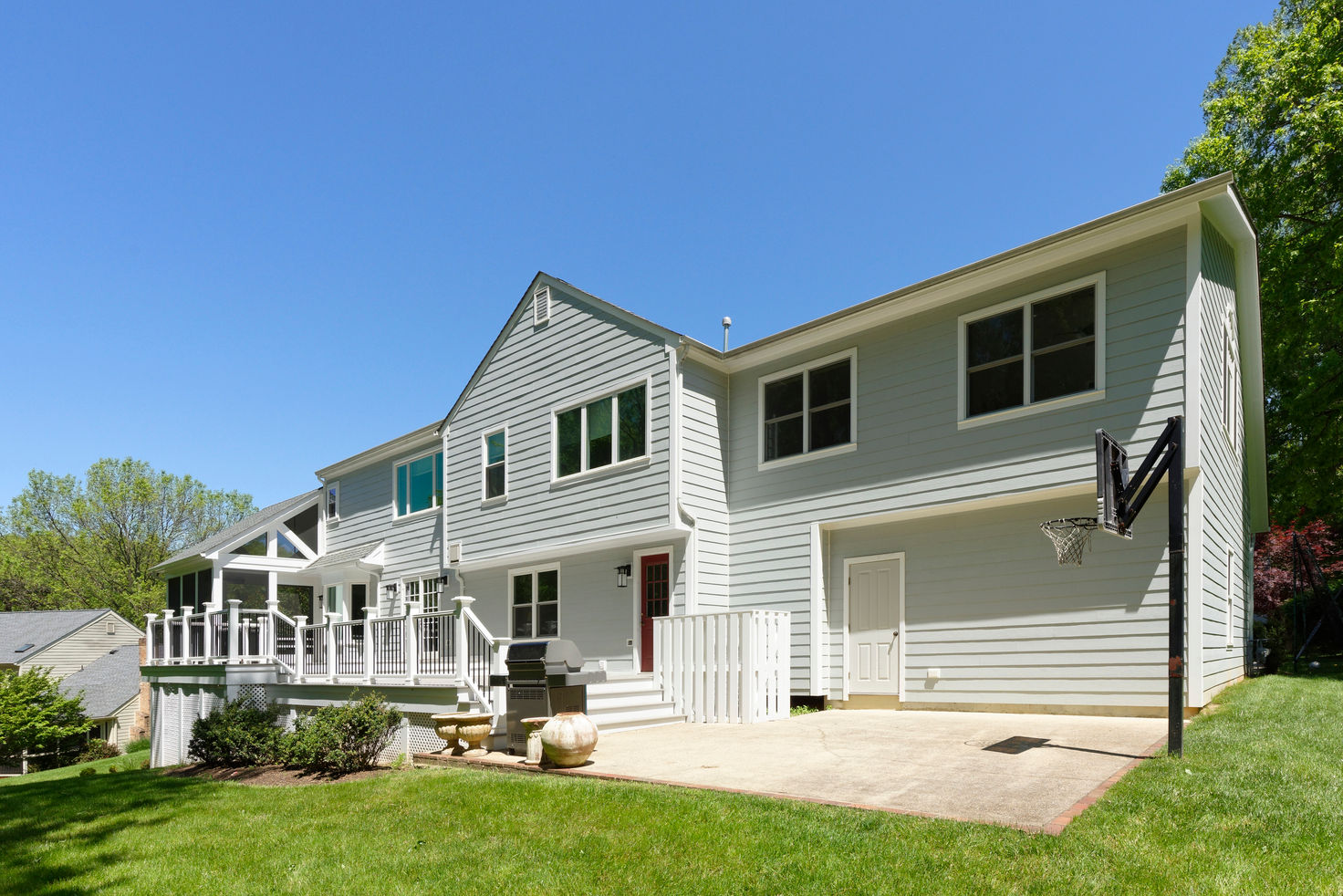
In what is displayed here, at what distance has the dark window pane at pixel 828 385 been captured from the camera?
508 inches

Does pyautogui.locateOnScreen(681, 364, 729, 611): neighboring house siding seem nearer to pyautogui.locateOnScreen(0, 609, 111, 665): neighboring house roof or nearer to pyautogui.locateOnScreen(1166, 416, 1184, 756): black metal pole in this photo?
pyautogui.locateOnScreen(1166, 416, 1184, 756): black metal pole

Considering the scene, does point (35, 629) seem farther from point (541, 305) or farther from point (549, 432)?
point (541, 305)

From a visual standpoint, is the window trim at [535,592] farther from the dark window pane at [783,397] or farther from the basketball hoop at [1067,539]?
the basketball hoop at [1067,539]

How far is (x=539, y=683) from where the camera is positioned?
9328mm

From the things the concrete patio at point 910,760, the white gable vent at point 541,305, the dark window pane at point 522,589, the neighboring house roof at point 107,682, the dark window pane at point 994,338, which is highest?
the white gable vent at point 541,305

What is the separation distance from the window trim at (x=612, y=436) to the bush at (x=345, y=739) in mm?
5483

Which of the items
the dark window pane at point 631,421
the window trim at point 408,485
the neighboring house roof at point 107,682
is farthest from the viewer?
the neighboring house roof at point 107,682

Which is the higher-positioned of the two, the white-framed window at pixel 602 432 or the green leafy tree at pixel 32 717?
the white-framed window at pixel 602 432

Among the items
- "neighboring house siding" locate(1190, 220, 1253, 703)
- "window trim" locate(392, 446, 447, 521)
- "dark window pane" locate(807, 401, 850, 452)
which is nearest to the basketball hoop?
"neighboring house siding" locate(1190, 220, 1253, 703)

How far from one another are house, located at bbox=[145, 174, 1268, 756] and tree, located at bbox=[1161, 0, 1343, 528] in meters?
4.56

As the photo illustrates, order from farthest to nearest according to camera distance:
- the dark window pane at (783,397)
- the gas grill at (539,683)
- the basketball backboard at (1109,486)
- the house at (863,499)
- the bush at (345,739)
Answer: the dark window pane at (783,397), the bush at (345,739), the house at (863,499), the gas grill at (539,683), the basketball backboard at (1109,486)

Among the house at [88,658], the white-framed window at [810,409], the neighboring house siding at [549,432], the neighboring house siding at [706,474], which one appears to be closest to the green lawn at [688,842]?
the neighboring house siding at [706,474]

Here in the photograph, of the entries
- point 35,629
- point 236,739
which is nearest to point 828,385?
point 236,739

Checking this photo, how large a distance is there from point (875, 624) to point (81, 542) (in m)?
53.9
